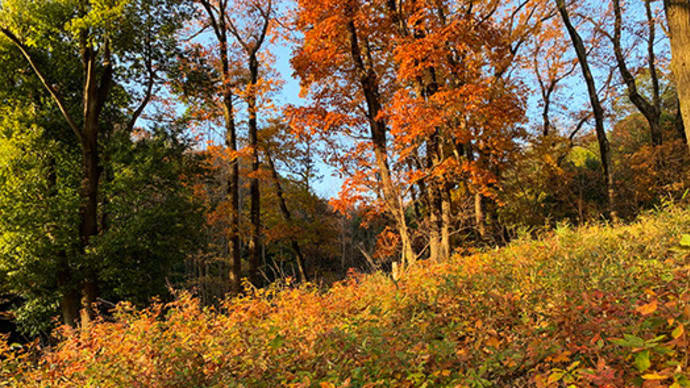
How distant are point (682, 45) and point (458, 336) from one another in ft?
17.4

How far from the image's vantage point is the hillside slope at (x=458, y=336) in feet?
7.81

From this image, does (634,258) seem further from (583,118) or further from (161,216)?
(583,118)

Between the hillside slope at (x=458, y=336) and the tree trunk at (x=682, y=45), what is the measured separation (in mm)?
1806

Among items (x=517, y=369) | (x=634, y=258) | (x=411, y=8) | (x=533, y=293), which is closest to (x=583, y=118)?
(x=411, y=8)

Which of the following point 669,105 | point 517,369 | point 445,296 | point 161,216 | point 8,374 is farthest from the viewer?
point 669,105

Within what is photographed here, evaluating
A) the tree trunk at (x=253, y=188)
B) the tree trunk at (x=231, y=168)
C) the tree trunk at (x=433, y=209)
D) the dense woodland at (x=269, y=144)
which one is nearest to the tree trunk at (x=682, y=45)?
the dense woodland at (x=269, y=144)

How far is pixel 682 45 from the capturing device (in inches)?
204

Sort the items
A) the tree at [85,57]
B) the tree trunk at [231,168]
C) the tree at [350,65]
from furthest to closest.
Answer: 1. the tree trunk at [231,168]
2. the tree at [85,57]
3. the tree at [350,65]

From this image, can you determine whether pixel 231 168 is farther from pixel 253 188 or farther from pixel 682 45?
pixel 682 45

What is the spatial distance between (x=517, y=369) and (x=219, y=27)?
14830mm

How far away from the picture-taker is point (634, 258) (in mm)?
4520

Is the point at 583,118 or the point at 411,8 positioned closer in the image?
the point at 411,8

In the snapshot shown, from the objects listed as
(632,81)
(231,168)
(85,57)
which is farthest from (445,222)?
(85,57)

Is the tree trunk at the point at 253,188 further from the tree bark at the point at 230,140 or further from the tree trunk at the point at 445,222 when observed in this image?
the tree trunk at the point at 445,222
